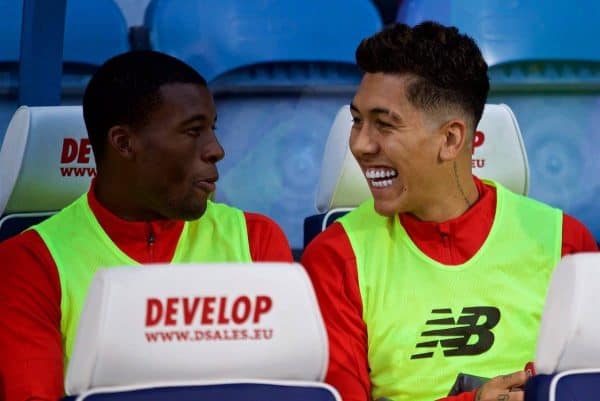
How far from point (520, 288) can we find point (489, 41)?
90.7 inches

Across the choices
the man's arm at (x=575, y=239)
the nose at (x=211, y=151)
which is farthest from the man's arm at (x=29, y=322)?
the man's arm at (x=575, y=239)

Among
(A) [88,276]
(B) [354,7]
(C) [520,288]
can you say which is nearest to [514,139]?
(C) [520,288]

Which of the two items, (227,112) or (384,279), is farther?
(227,112)

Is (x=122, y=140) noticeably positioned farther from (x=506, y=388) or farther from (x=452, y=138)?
(x=506, y=388)

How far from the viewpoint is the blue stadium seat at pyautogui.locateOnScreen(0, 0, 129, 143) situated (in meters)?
5.14

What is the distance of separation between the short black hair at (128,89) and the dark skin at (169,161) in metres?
0.02

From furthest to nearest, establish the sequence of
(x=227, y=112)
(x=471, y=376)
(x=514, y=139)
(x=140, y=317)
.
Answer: (x=227, y=112)
(x=514, y=139)
(x=471, y=376)
(x=140, y=317)

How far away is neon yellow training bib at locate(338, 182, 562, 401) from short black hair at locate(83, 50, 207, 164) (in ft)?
1.58

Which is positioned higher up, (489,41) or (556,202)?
(489,41)

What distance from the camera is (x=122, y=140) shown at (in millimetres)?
3295

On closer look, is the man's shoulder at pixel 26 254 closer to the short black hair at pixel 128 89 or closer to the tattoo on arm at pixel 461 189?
the short black hair at pixel 128 89

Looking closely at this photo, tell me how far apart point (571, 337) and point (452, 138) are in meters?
0.82

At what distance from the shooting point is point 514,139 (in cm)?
386

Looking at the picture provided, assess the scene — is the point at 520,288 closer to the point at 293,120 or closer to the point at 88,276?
the point at 88,276
